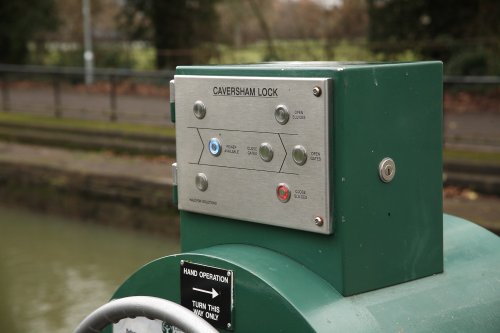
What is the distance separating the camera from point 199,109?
7.75 feet

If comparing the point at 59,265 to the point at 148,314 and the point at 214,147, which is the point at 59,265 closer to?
the point at 214,147

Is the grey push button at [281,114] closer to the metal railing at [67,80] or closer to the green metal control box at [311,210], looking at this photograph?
the green metal control box at [311,210]

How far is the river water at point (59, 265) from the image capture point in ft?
20.5

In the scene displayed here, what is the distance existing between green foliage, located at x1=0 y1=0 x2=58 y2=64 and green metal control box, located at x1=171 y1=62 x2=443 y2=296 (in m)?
26.8

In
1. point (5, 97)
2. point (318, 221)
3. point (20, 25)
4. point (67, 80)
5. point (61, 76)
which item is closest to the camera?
point (318, 221)

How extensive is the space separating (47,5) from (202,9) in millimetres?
5969

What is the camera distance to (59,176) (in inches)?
386

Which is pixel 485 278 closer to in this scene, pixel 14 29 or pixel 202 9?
pixel 202 9

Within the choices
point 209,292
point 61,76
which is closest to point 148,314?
point 209,292

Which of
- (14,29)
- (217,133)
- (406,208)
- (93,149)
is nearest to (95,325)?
(217,133)

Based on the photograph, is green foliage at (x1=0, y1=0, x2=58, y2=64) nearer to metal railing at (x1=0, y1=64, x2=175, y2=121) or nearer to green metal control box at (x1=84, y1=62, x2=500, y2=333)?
metal railing at (x1=0, y1=64, x2=175, y2=121)

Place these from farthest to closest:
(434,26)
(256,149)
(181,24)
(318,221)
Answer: (181,24) < (434,26) < (256,149) < (318,221)

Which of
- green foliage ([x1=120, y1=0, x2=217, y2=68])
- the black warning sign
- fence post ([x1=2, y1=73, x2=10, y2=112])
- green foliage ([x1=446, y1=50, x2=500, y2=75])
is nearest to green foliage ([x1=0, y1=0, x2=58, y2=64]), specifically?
green foliage ([x1=120, y1=0, x2=217, y2=68])

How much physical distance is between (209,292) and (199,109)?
447 millimetres
